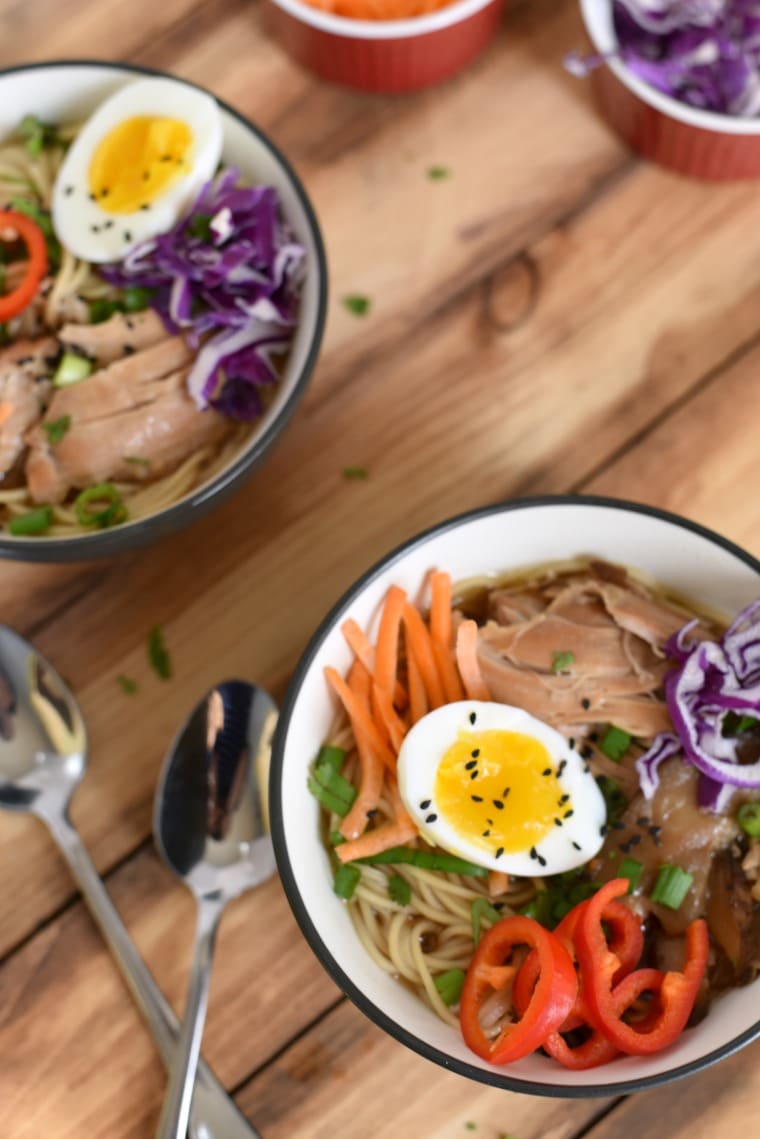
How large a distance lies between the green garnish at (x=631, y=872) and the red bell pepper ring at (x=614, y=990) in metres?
0.06

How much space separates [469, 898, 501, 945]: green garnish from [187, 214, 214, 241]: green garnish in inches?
49.1

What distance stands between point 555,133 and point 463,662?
122 centimetres

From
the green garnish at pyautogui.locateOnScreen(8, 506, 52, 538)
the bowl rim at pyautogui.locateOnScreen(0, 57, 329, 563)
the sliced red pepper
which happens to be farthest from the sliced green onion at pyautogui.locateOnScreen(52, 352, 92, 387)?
the bowl rim at pyautogui.locateOnScreen(0, 57, 329, 563)

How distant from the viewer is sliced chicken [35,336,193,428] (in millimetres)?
2029

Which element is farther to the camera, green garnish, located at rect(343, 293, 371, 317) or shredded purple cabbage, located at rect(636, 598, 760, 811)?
green garnish, located at rect(343, 293, 371, 317)

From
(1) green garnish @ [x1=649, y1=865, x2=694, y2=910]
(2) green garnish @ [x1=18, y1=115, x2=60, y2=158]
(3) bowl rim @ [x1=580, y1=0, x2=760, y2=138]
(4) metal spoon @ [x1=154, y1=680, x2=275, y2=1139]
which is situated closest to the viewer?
(1) green garnish @ [x1=649, y1=865, x2=694, y2=910]

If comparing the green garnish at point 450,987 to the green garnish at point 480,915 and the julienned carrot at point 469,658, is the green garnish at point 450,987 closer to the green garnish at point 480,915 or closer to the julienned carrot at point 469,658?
the green garnish at point 480,915

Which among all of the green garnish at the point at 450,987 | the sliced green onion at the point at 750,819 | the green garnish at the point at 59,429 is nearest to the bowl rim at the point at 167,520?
the green garnish at the point at 59,429

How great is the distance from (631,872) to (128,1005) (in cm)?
84

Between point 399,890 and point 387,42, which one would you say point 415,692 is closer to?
point 399,890

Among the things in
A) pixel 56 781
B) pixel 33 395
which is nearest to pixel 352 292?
pixel 33 395

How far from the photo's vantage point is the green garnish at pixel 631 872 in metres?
1.69

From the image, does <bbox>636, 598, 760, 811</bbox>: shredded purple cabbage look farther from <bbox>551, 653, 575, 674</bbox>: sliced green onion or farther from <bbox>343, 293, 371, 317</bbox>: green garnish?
<bbox>343, 293, 371, 317</bbox>: green garnish

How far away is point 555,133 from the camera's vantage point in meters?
2.36
